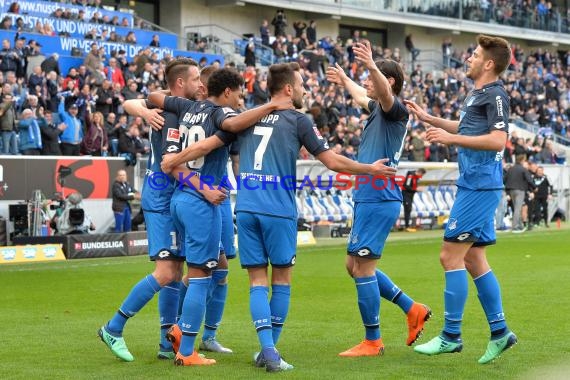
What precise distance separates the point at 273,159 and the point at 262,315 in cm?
126

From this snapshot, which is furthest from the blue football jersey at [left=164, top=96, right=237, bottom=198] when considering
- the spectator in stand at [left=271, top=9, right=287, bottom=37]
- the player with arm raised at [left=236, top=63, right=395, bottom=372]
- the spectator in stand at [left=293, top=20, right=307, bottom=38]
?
the spectator in stand at [left=293, top=20, right=307, bottom=38]

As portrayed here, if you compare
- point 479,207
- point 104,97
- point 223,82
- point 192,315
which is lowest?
point 192,315

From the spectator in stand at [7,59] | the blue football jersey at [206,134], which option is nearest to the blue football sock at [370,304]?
the blue football jersey at [206,134]

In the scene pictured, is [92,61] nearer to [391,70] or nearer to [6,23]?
[6,23]

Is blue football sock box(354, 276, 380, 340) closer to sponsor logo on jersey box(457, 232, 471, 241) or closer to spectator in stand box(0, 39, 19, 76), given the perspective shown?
sponsor logo on jersey box(457, 232, 471, 241)

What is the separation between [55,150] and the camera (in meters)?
24.6

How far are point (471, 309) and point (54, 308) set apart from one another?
497 cm

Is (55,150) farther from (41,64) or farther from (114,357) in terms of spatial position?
(114,357)

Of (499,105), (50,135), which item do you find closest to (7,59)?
(50,135)

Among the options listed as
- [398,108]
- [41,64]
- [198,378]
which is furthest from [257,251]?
[41,64]

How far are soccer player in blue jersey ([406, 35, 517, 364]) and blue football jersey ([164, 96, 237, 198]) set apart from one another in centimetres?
167

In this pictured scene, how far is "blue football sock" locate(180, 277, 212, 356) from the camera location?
26.9ft

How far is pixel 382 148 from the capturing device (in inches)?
350

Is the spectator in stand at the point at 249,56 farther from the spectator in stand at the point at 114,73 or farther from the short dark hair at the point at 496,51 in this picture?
the short dark hair at the point at 496,51
